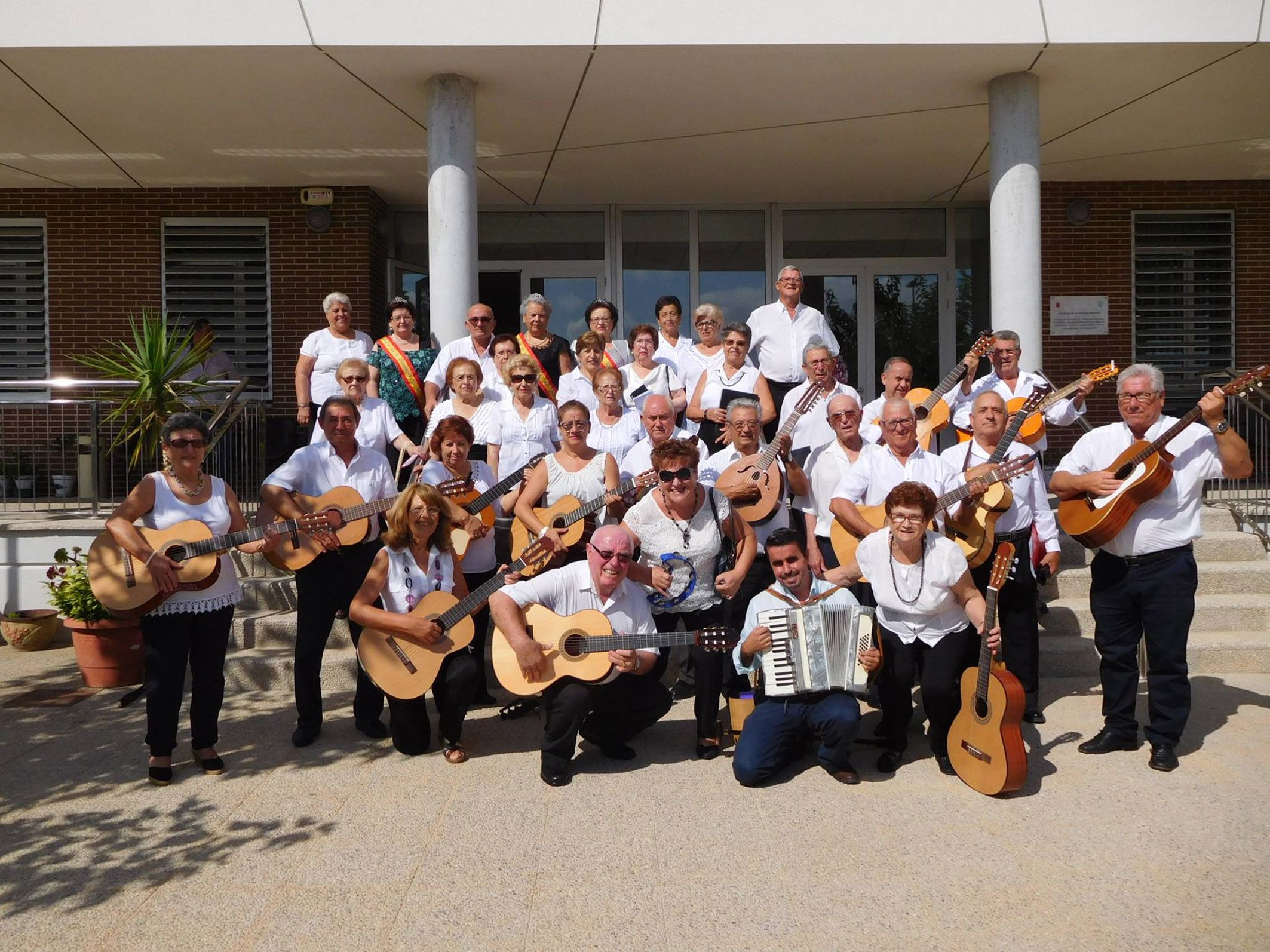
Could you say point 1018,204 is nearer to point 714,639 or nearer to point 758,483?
point 758,483

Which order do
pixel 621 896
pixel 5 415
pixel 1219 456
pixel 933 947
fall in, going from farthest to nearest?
pixel 5 415, pixel 1219 456, pixel 621 896, pixel 933 947

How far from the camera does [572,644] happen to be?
4.96 m

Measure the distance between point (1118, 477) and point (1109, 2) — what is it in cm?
418

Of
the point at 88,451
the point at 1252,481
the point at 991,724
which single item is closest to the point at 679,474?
the point at 991,724

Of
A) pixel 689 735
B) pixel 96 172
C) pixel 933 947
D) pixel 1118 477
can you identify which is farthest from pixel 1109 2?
pixel 96 172

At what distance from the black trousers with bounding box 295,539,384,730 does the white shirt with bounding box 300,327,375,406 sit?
239 centimetres

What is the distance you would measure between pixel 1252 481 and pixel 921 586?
5988 mm

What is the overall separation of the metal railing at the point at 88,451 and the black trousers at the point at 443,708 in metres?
3.38

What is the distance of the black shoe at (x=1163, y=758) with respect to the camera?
4.82 m

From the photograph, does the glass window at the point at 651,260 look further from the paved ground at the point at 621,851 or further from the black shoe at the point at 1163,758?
the black shoe at the point at 1163,758

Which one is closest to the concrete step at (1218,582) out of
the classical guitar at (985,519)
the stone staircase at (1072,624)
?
the stone staircase at (1072,624)

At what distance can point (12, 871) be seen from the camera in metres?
3.92

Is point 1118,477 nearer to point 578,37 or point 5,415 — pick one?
point 578,37

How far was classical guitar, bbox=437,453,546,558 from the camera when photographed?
548 centimetres
